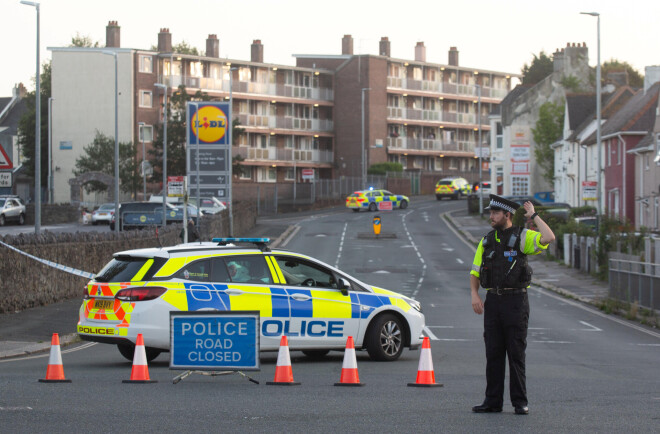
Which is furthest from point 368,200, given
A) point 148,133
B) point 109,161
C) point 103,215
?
point 148,133

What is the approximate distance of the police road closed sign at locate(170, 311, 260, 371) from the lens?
10648 millimetres

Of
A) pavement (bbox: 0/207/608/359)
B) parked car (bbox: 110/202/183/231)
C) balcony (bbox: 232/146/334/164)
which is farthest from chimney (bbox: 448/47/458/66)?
parked car (bbox: 110/202/183/231)

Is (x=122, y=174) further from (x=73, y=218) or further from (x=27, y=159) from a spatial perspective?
(x=27, y=159)

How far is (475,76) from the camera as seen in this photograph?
4215 inches

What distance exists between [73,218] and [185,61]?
75.0 feet

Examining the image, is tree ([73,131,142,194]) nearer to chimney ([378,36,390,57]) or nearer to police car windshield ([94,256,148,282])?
chimney ([378,36,390,57])

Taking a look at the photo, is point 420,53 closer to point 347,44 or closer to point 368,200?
point 347,44

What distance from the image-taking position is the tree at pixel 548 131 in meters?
74.7

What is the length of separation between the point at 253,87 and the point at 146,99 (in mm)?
11259

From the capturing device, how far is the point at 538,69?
107625 millimetres

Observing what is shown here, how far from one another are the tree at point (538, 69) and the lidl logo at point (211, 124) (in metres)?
66.3

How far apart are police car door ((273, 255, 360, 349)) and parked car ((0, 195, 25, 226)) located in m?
49.6

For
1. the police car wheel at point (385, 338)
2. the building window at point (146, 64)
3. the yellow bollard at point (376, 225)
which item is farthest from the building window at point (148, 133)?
the police car wheel at point (385, 338)

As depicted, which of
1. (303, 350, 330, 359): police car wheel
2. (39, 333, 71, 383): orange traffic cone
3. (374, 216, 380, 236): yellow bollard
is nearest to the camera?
(39, 333, 71, 383): orange traffic cone
